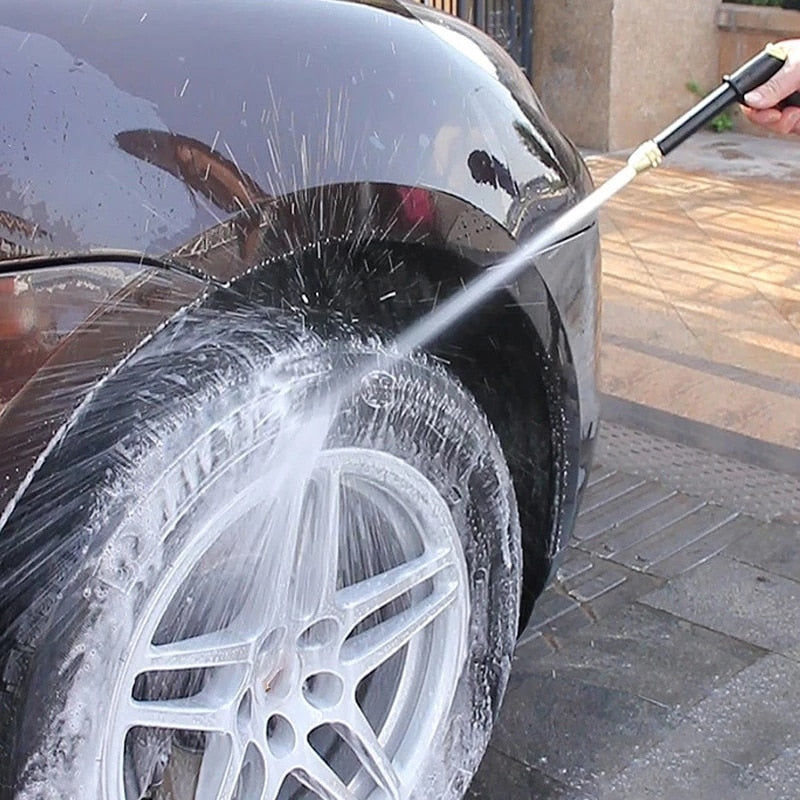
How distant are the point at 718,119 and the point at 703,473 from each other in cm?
553

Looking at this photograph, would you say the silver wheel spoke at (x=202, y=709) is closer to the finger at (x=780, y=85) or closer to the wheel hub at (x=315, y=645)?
the wheel hub at (x=315, y=645)

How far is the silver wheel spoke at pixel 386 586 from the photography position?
180 cm

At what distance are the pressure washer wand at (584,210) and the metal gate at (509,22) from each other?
5364 millimetres

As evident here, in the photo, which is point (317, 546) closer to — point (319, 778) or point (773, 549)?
point (319, 778)

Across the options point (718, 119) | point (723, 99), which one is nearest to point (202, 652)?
point (723, 99)

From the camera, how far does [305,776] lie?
178cm

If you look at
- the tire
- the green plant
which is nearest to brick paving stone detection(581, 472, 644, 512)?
the tire

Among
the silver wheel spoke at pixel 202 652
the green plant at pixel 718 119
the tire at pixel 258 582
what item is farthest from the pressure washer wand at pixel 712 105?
the green plant at pixel 718 119

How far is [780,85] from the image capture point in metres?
2.39

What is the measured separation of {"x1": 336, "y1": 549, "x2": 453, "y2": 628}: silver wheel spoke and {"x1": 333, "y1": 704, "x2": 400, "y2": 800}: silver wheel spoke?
14cm

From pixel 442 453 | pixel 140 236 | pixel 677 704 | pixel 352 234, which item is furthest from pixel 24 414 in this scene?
pixel 677 704

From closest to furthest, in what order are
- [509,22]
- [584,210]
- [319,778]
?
→ [319,778], [584,210], [509,22]

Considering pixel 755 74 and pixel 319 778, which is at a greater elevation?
pixel 755 74

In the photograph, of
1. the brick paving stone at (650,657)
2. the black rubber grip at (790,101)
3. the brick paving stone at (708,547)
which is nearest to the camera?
the black rubber grip at (790,101)
